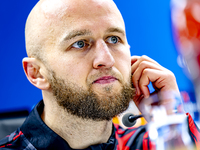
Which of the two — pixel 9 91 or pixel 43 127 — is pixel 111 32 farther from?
pixel 9 91

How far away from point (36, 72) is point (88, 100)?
14.3 inches

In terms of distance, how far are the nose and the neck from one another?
0.32m

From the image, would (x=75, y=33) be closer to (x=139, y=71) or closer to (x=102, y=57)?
(x=102, y=57)

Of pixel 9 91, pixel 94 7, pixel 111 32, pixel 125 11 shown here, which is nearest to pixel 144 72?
pixel 111 32

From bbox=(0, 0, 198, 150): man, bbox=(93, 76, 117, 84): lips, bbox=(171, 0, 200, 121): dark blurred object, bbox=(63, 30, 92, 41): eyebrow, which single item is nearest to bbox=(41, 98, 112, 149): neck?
bbox=(0, 0, 198, 150): man

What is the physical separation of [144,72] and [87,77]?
0.35 metres

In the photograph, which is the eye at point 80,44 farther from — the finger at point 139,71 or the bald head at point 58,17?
the finger at point 139,71

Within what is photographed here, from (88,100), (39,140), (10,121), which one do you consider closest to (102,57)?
(88,100)

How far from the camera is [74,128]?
1.10 m

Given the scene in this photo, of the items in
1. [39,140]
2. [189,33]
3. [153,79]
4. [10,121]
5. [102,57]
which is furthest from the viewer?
[10,121]

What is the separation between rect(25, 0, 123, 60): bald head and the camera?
3.38ft

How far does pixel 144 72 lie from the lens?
3.85 ft

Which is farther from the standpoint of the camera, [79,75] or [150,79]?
[150,79]

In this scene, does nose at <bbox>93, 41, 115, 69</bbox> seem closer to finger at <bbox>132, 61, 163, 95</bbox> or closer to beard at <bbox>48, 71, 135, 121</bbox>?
beard at <bbox>48, 71, 135, 121</bbox>
